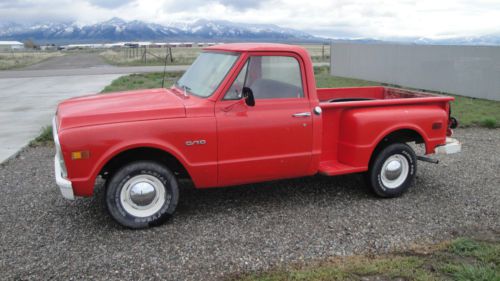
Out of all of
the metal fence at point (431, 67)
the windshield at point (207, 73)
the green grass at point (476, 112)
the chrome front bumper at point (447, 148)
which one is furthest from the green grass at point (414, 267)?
the metal fence at point (431, 67)

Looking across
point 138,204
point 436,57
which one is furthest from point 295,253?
point 436,57

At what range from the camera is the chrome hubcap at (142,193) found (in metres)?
→ 4.64

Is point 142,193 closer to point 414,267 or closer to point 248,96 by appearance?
point 248,96

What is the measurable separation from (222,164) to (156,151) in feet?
2.28

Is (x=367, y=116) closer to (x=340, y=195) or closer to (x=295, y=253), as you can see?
(x=340, y=195)

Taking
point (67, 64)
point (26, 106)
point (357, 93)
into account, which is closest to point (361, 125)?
point (357, 93)

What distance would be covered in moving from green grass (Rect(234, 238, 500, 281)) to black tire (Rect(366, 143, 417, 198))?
4.51 feet

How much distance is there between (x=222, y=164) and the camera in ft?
15.7

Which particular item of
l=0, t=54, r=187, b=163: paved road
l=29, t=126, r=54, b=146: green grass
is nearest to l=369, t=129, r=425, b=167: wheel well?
l=0, t=54, r=187, b=163: paved road

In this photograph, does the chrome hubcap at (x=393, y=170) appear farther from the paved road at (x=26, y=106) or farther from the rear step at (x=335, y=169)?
the paved road at (x=26, y=106)

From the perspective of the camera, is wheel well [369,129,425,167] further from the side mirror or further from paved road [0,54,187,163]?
paved road [0,54,187,163]

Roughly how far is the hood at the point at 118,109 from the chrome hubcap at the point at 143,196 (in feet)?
Answer: 2.07

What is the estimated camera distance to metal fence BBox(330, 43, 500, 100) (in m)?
14.2

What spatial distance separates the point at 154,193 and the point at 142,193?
123mm
